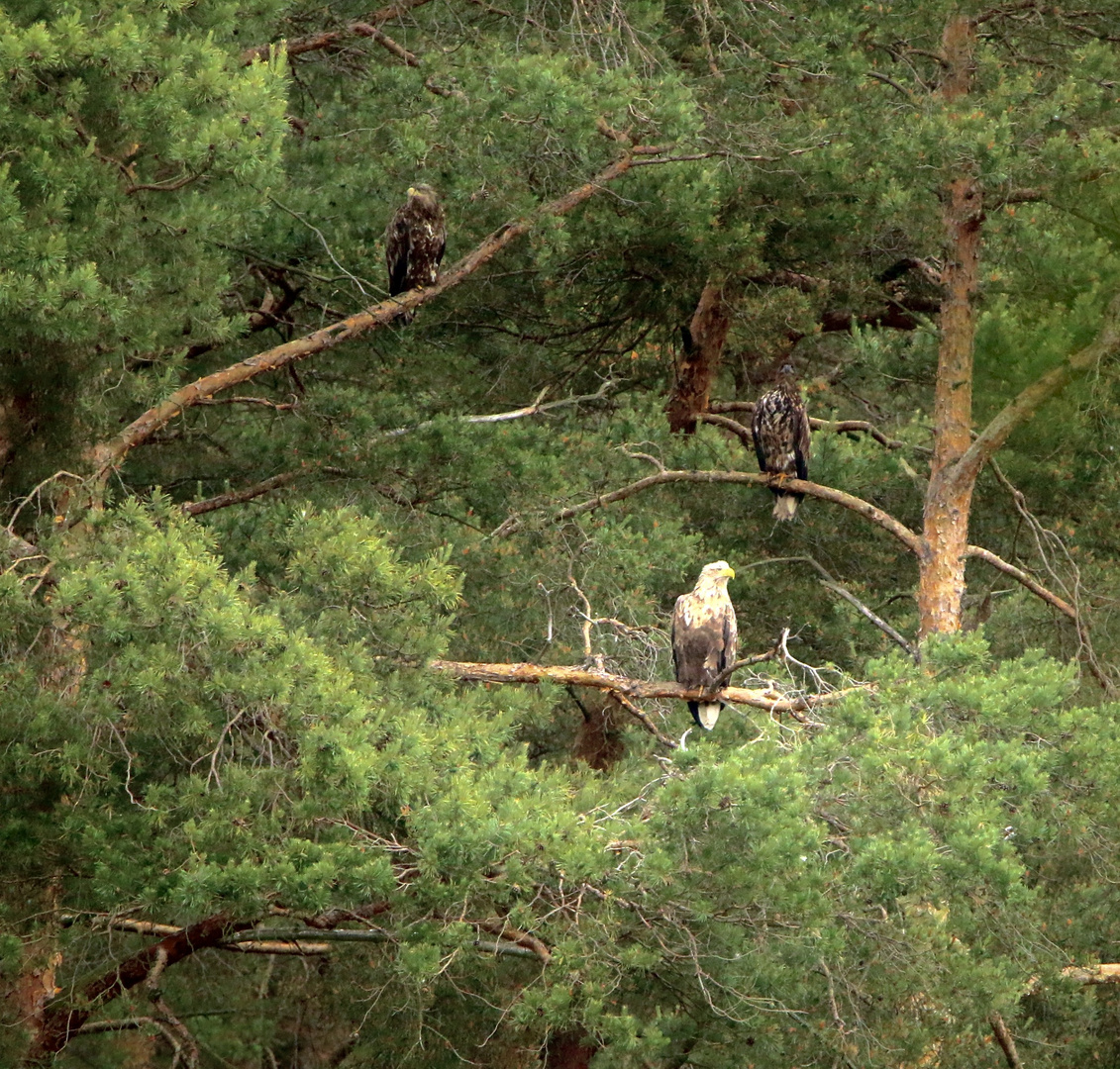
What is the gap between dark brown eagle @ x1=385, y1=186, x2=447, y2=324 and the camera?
10.2 m

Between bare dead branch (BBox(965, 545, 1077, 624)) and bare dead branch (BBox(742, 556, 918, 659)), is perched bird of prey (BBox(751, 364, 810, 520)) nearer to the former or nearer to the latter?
bare dead branch (BBox(742, 556, 918, 659))

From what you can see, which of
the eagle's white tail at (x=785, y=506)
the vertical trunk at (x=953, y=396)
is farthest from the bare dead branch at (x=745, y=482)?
the eagle's white tail at (x=785, y=506)

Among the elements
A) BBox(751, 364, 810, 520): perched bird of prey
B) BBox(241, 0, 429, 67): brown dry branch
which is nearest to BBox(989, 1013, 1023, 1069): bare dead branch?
BBox(751, 364, 810, 520): perched bird of prey

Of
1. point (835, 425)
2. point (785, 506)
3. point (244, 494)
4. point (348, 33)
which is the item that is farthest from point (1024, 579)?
point (348, 33)

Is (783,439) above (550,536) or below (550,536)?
below

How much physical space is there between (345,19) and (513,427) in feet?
8.53

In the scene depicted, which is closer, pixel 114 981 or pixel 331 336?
pixel 114 981

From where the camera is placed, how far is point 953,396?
35.2 feet

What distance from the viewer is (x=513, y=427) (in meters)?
10.2

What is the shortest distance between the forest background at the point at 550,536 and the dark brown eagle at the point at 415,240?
0.64 feet

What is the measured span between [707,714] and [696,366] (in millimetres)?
4101

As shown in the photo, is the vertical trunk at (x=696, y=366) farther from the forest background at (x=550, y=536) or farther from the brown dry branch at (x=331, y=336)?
the brown dry branch at (x=331, y=336)

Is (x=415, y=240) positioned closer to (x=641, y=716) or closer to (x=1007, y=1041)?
(x=641, y=716)

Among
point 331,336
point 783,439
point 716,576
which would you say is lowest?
point 783,439
